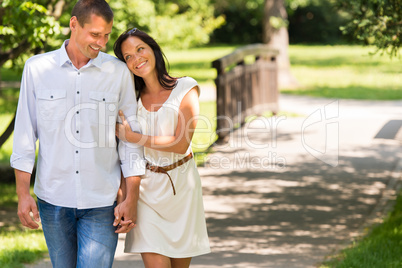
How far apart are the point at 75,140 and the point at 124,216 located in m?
0.49

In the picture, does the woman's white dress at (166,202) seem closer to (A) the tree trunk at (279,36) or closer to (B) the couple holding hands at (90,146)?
(B) the couple holding hands at (90,146)

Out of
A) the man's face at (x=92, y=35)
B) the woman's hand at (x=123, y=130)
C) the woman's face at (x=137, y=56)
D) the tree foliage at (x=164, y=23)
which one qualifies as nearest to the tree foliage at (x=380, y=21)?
the woman's face at (x=137, y=56)

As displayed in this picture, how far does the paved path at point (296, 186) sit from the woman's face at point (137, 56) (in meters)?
2.14

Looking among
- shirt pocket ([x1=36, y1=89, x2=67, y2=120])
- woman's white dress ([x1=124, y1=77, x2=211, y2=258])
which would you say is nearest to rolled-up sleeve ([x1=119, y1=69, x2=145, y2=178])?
woman's white dress ([x1=124, y1=77, x2=211, y2=258])

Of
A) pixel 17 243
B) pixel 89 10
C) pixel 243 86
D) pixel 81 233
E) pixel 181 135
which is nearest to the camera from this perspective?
pixel 89 10

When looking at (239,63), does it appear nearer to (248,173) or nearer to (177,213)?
(248,173)

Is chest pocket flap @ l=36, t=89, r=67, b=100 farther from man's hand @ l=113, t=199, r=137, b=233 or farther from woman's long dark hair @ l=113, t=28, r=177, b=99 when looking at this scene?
man's hand @ l=113, t=199, r=137, b=233

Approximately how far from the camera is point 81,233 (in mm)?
3438

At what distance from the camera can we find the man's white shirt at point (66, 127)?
11.1 feet

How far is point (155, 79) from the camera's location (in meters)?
3.81

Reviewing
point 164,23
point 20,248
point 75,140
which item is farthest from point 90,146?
point 164,23

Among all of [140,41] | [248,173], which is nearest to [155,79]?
[140,41]

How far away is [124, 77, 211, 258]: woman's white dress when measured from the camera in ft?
12.3

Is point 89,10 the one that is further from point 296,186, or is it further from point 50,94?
point 296,186
